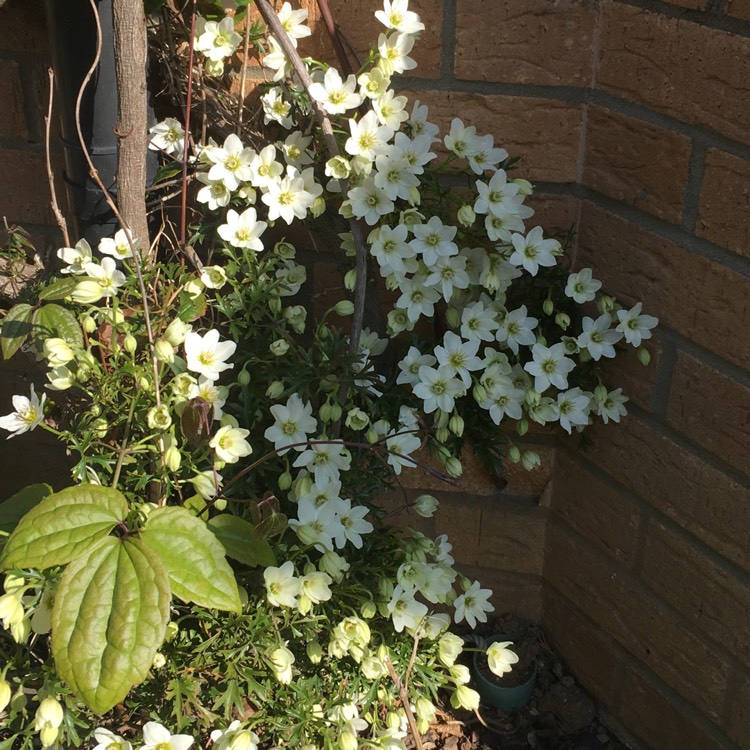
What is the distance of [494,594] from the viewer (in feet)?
5.76

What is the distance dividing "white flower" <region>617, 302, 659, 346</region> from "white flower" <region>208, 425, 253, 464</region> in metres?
0.55

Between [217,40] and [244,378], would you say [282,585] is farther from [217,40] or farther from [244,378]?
[217,40]

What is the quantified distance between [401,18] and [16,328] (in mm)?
682

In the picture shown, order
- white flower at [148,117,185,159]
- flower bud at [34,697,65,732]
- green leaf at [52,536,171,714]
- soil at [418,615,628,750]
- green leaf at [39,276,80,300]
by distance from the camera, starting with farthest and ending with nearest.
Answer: soil at [418,615,628,750]
white flower at [148,117,185,159]
green leaf at [39,276,80,300]
flower bud at [34,697,65,732]
green leaf at [52,536,171,714]

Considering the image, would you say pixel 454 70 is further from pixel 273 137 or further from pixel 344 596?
pixel 344 596

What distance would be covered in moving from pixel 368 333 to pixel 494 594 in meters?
0.63

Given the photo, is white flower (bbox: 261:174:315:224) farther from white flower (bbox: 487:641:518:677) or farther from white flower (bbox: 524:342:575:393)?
white flower (bbox: 487:641:518:677)

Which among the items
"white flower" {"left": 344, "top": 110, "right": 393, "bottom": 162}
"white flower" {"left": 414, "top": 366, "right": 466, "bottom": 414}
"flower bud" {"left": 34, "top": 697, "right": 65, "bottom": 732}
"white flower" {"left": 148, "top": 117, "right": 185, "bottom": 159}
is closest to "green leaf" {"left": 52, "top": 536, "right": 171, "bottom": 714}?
"flower bud" {"left": 34, "top": 697, "right": 65, "bottom": 732}

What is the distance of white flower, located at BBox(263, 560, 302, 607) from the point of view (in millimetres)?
1182

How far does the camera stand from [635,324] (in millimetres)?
1312

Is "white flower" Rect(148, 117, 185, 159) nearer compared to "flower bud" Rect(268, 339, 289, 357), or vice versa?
"flower bud" Rect(268, 339, 289, 357)

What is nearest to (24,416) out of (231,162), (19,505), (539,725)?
(19,505)

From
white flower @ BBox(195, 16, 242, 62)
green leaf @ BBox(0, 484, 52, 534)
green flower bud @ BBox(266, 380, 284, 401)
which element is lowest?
green leaf @ BBox(0, 484, 52, 534)

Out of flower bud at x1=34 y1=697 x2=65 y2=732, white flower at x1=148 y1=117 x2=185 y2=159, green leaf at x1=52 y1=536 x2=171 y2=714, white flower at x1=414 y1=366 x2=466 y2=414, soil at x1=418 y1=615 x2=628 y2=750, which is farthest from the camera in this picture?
soil at x1=418 y1=615 x2=628 y2=750
